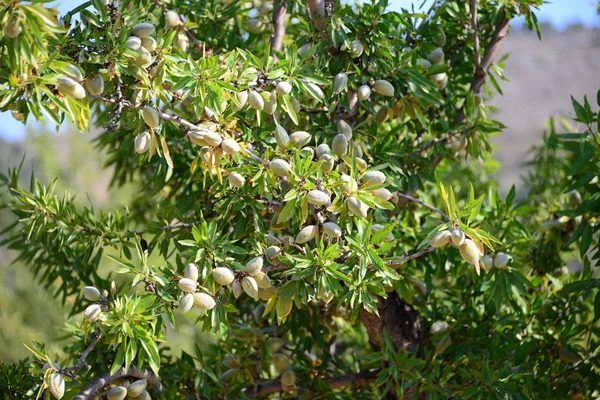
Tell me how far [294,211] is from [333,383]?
620 millimetres

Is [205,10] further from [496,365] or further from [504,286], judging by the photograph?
[496,365]

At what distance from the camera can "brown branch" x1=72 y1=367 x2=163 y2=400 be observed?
1.19 meters

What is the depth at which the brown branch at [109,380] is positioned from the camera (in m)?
1.19

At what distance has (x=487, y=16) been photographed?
1640 mm

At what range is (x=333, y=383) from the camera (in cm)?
159

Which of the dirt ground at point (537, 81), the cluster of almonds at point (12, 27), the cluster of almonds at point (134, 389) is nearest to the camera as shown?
the cluster of almonds at point (12, 27)

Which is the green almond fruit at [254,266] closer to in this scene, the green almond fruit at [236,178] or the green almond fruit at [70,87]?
the green almond fruit at [236,178]

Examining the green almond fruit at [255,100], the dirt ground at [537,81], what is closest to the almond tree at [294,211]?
the green almond fruit at [255,100]

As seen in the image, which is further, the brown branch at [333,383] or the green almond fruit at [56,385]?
the brown branch at [333,383]

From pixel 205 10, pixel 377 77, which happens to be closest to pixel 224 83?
pixel 377 77

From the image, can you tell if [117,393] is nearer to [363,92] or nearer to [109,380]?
[109,380]

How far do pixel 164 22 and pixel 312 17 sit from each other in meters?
0.34

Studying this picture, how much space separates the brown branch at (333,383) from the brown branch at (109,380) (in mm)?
270

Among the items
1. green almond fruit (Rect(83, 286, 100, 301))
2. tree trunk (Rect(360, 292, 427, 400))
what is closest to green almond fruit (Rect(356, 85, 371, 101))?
tree trunk (Rect(360, 292, 427, 400))
